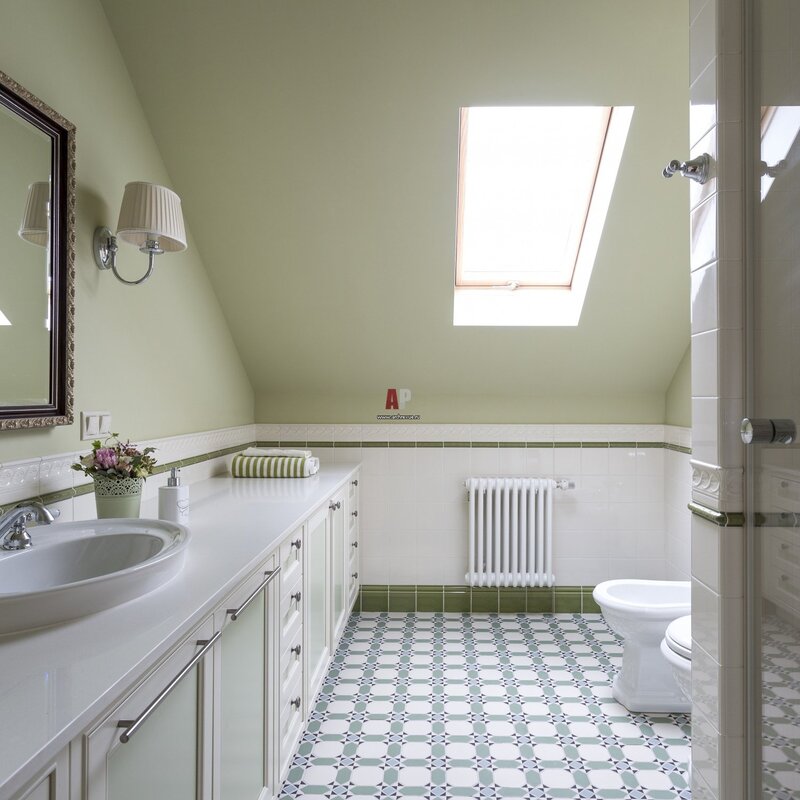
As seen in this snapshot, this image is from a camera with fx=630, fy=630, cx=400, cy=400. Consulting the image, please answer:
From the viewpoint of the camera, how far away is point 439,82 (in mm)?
2189

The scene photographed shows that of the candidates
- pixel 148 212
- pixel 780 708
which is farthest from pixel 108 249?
pixel 780 708

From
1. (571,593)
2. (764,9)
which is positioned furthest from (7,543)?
(571,593)

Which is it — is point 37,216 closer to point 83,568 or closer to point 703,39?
point 83,568

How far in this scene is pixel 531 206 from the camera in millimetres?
3055

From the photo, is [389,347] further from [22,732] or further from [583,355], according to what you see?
[22,732]

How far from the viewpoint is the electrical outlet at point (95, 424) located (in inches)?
73.2

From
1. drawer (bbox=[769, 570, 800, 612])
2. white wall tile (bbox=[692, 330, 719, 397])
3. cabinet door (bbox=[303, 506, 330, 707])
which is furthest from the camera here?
cabinet door (bbox=[303, 506, 330, 707])

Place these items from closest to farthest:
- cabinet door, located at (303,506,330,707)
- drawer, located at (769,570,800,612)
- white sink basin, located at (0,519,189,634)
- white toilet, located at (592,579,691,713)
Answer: white sink basin, located at (0,519,189,634) → drawer, located at (769,570,800,612) → cabinet door, located at (303,506,330,707) → white toilet, located at (592,579,691,713)

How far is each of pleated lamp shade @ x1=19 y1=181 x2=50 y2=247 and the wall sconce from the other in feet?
0.78

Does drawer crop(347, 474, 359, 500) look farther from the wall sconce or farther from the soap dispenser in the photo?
the wall sconce

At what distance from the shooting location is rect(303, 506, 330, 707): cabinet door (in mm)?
2199

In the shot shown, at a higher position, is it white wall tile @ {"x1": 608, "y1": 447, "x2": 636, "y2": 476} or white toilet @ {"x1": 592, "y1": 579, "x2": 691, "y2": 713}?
white wall tile @ {"x1": 608, "y1": 447, "x2": 636, "y2": 476}

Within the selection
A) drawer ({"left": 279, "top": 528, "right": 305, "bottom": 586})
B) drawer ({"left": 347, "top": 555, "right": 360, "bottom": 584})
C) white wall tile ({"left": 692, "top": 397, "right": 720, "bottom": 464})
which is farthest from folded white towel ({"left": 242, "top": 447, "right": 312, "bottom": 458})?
white wall tile ({"left": 692, "top": 397, "right": 720, "bottom": 464})

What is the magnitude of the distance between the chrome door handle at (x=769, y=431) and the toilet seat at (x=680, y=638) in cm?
101
